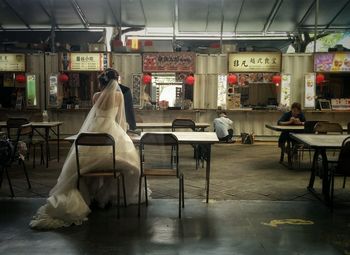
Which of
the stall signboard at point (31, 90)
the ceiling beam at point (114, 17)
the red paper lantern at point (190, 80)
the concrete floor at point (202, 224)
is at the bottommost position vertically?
the concrete floor at point (202, 224)

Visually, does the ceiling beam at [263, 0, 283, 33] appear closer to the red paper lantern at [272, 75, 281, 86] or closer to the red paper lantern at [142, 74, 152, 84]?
the red paper lantern at [272, 75, 281, 86]

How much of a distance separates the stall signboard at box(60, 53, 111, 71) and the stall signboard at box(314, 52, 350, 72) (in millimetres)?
A: 5750

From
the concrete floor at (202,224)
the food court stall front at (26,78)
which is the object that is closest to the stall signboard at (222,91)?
the food court stall front at (26,78)

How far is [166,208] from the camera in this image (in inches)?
197

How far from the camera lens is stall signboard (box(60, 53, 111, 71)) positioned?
38.0 ft

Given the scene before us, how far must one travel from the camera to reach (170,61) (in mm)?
11539

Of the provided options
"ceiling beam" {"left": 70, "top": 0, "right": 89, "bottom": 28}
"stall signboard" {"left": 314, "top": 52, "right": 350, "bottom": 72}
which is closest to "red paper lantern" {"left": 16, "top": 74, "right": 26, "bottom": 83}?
"ceiling beam" {"left": 70, "top": 0, "right": 89, "bottom": 28}

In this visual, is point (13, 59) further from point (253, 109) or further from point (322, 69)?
point (322, 69)

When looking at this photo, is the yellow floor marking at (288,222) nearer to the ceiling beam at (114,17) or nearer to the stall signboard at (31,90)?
the stall signboard at (31,90)

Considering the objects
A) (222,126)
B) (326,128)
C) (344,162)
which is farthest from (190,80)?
(344,162)

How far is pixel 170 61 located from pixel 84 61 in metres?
2.40

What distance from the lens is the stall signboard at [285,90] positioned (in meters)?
11.5

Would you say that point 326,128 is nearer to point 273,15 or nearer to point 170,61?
point 170,61

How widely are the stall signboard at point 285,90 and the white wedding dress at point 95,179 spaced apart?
7.41m
